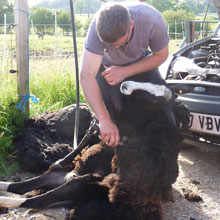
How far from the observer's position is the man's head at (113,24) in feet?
8.70

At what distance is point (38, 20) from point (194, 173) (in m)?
33.9

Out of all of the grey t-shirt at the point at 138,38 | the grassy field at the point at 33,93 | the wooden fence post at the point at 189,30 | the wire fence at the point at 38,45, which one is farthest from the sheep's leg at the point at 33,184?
the wooden fence post at the point at 189,30

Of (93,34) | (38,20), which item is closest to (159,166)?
(93,34)

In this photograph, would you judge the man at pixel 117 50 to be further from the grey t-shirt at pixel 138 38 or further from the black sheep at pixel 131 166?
the black sheep at pixel 131 166

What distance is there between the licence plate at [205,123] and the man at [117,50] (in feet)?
2.83

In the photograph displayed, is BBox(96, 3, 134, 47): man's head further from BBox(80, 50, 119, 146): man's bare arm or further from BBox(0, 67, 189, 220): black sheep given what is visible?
BBox(0, 67, 189, 220): black sheep

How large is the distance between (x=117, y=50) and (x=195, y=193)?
5.15 ft

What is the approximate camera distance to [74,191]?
3186 mm

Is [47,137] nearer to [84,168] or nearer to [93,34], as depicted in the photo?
[84,168]

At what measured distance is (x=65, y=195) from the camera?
321 cm

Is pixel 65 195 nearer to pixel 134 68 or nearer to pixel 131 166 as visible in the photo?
pixel 131 166

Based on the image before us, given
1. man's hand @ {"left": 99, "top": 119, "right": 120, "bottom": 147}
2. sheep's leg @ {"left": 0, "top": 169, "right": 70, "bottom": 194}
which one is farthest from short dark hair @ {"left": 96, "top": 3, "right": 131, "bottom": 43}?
sheep's leg @ {"left": 0, "top": 169, "right": 70, "bottom": 194}

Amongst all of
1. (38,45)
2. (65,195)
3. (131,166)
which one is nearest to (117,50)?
(131,166)

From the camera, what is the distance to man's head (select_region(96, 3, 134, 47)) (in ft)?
8.70
